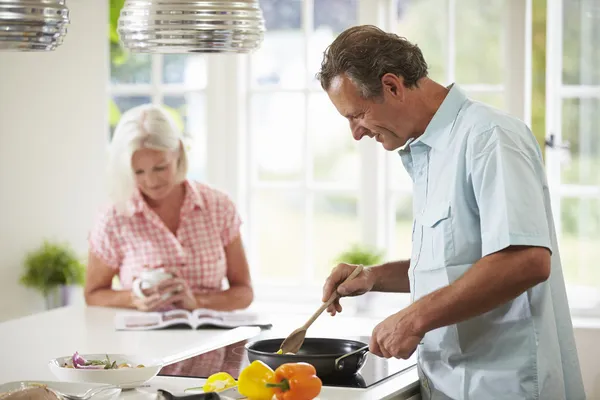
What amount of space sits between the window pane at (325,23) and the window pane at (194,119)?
645 mm

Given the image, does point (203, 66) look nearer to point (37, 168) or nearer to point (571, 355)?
point (37, 168)

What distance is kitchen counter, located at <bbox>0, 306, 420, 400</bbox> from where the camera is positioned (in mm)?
2291

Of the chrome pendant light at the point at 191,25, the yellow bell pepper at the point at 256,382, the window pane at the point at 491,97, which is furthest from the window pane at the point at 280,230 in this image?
the yellow bell pepper at the point at 256,382

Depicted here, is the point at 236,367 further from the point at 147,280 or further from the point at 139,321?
the point at 147,280

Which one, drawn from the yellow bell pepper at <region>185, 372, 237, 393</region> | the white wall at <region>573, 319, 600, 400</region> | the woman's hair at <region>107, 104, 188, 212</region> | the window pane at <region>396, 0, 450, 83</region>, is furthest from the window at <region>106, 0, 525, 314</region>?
the yellow bell pepper at <region>185, 372, 237, 393</region>

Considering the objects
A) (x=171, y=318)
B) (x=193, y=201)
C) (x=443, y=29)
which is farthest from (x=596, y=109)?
(x=171, y=318)

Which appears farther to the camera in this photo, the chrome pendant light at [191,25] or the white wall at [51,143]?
the white wall at [51,143]

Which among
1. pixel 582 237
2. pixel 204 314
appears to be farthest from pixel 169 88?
pixel 204 314

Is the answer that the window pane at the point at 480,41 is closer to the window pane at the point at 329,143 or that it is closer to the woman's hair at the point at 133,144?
the window pane at the point at 329,143

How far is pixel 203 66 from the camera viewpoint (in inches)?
209

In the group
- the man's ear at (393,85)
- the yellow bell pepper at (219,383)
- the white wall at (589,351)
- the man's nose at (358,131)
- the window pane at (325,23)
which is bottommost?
the white wall at (589,351)

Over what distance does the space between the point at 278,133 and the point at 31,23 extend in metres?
3.01

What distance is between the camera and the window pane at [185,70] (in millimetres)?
5344

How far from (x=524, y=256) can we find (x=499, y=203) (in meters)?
0.12
